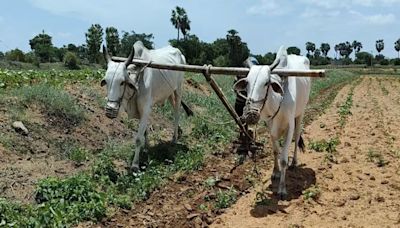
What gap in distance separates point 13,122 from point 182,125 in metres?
4.76

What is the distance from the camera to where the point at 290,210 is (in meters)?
6.73

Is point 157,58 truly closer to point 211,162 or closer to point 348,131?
point 211,162

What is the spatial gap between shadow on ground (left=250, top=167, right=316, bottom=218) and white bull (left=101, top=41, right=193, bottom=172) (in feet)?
8.18

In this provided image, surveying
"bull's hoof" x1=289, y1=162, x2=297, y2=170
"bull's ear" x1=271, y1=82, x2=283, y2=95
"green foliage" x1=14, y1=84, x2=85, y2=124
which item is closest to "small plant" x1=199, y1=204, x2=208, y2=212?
"bull's ear" x1=271, y1=82, x2=283, y2=95

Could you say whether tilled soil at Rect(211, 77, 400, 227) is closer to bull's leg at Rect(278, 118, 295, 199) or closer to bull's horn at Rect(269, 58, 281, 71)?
bull's leg at Rect(278, 118, 295, 199)

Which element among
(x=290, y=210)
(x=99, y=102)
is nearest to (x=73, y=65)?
(x=99, y=102)

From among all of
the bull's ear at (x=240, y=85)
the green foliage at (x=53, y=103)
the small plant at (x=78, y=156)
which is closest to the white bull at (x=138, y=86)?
the small plant at (x=78, y=156)

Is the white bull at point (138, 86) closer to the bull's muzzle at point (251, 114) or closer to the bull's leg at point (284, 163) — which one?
the bull's muzzle at point (251, 114)

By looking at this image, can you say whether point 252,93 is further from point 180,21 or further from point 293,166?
point 180,21

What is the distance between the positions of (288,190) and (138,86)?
322cm

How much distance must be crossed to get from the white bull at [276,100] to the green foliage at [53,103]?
4939mm

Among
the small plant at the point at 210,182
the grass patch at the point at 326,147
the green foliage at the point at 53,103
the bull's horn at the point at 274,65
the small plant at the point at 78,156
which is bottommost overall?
the small plant at the point at 210,182

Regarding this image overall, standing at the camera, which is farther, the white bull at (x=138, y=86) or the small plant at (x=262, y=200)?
the white bull at (x=138, y=86)

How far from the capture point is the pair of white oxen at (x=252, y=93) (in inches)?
267
